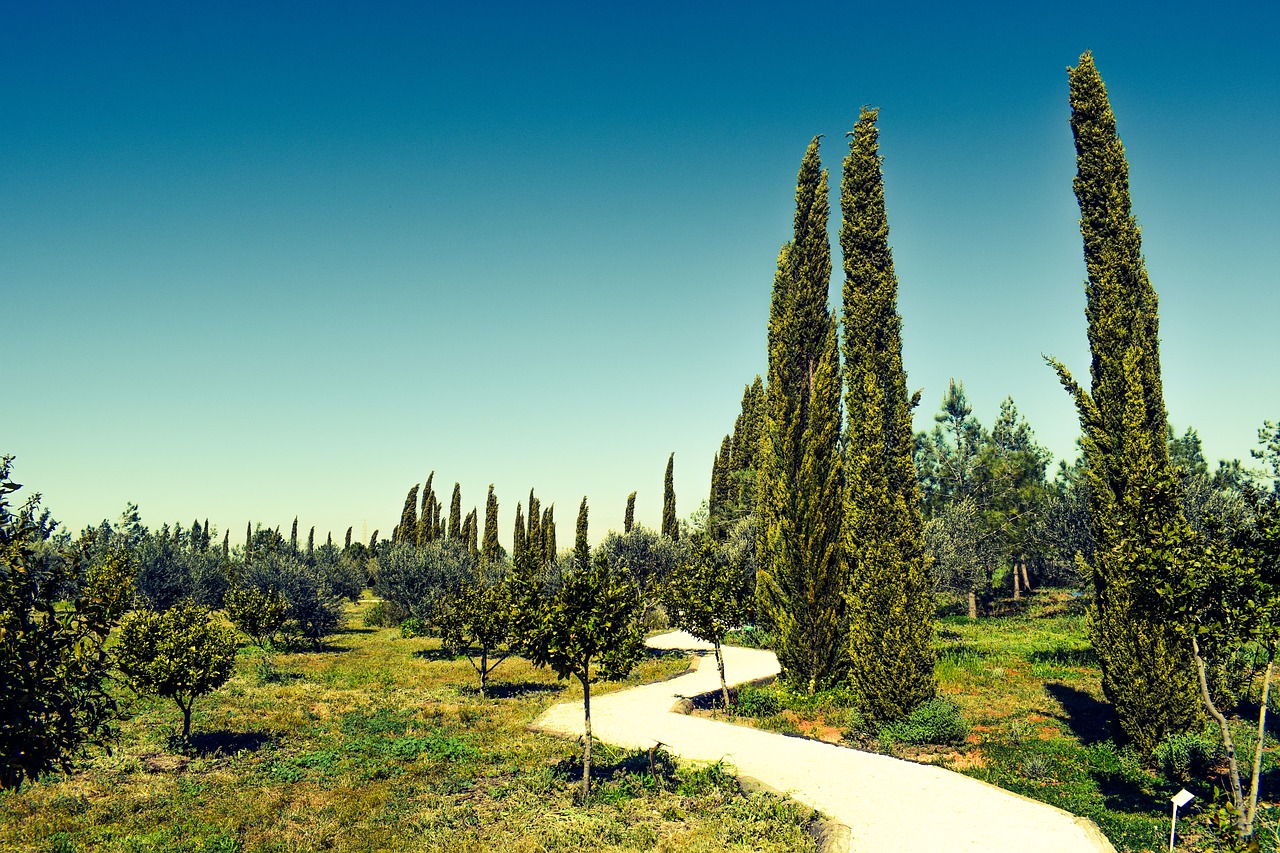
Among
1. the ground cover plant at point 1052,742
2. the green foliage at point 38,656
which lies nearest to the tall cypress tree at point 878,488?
the ground cover plant at point 1052,742

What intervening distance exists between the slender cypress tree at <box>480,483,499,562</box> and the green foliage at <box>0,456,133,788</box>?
247ft

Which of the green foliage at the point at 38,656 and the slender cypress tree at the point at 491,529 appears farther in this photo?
the slender cypress tree at the point at 491,529

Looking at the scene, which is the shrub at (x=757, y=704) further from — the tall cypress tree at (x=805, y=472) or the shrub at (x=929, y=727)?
the shrub at (x=929, y=727)

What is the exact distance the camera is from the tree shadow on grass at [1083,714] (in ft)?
54.7

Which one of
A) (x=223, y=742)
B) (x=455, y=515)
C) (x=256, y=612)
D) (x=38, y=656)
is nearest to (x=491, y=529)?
(x=455, y=515)

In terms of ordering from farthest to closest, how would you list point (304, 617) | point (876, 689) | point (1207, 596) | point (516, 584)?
point (304, 617) → point (876, 689) → point (516, 584) → point (1207, 596)

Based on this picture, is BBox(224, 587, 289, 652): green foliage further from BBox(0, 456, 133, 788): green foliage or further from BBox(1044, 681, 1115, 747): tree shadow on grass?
BBox(1044, 681, 1115, 747): tree shadow on grass

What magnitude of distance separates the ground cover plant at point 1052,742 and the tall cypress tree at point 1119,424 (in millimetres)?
1049

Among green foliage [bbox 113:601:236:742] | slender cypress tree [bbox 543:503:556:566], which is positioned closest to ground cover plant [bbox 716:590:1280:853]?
green foliage [bbox 113:601:236:742]

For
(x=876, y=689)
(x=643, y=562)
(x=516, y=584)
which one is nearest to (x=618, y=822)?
(x=516, y=584)

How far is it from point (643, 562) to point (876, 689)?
2846cm

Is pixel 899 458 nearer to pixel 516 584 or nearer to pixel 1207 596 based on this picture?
pixel 1207 596

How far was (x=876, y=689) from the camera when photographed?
17953 mm

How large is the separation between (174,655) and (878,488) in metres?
19.5
